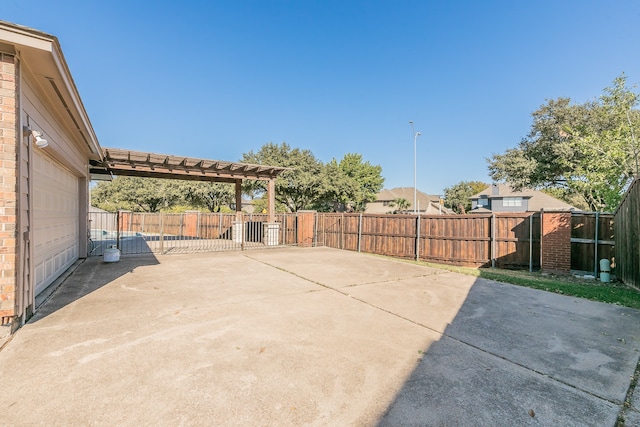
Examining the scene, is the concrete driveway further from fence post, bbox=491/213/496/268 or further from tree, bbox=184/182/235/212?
tree, bbox=184/182/235/212

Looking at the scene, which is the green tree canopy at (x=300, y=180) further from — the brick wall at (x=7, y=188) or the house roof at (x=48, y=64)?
the brick wall at (x=7, y=188)

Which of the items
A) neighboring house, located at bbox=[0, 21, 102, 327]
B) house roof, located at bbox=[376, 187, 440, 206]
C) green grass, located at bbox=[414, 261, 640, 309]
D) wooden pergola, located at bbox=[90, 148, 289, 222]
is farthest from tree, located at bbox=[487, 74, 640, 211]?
house roof, located at bbox=[376, 187, 440, 206]

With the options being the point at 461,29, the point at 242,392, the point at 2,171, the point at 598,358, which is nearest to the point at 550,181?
the point at 461,29

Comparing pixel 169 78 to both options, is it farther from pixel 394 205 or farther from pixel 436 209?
pixel 436 209

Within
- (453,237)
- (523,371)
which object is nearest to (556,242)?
(453,237)

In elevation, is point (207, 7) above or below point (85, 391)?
above

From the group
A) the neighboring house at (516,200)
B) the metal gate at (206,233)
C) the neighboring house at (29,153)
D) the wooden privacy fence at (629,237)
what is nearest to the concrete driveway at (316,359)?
the neighboring house at (29,153)

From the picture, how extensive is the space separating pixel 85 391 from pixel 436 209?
2063 inches

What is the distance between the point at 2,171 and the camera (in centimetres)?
330

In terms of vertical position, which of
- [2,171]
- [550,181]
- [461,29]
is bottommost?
[2,171]

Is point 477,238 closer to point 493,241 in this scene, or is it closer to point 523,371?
point 493,241

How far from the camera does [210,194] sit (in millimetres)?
27844

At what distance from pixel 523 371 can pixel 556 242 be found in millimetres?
6849

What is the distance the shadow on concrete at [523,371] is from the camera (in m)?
2.08
